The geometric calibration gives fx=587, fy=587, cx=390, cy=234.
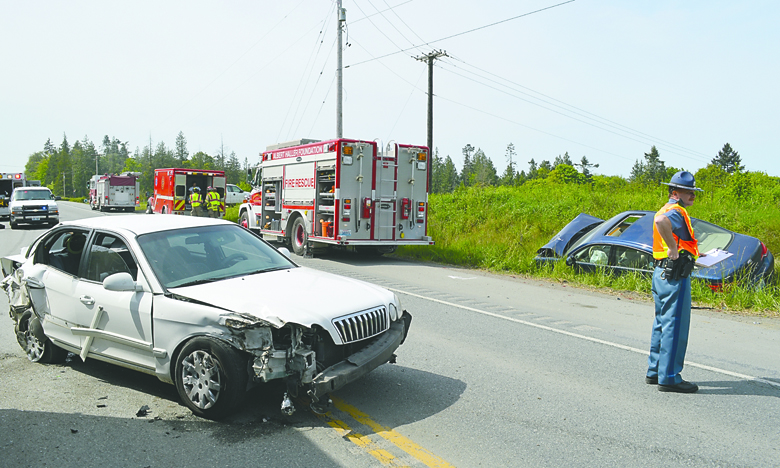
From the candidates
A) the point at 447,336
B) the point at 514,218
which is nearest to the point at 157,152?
the point at 514,218

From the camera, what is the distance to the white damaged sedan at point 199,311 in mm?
4133

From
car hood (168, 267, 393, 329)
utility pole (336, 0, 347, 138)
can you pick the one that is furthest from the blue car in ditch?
utility pole (336, 0, 347, 138)

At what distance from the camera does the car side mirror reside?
4.61 meters

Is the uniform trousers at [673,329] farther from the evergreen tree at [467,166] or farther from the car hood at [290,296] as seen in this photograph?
the evergreen tree at [467,166]

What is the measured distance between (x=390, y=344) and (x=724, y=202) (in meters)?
18.0

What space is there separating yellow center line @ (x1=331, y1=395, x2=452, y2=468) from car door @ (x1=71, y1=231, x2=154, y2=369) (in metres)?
1.57

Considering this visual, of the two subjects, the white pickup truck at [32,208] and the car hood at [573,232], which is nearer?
the car hood at [573,232]

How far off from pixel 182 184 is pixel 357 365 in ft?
88.9

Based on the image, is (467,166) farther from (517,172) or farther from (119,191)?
(119,191)

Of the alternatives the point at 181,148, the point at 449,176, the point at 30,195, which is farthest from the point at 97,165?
the point at 30,195

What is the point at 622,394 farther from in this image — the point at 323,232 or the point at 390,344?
the point at 323,232

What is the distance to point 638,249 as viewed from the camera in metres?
10.3

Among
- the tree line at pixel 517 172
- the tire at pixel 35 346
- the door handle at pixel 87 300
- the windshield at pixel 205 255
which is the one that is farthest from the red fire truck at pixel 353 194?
the tree line at pixel 517 172

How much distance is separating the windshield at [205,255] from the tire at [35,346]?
5.23ft
